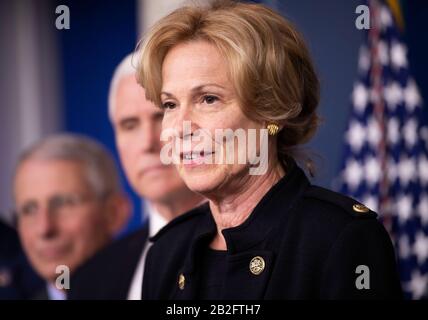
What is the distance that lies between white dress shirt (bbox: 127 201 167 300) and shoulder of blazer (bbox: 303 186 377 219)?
1211 millimetres

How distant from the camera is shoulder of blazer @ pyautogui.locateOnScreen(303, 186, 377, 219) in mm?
1645

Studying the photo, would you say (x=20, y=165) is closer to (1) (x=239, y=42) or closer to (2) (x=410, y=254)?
(1) (x=239, y=42)

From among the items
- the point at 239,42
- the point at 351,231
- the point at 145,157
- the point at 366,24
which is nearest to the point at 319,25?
the point at 366,24

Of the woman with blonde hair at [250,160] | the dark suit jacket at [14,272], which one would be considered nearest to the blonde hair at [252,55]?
the woman with blonde hair at [250,160]

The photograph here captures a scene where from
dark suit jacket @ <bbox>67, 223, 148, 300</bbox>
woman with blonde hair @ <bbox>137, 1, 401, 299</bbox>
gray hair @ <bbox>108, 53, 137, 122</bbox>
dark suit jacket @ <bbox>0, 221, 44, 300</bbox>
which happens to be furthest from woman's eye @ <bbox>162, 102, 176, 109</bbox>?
dark suit jacket @ <bbox>0, 221, 44, 300</bbox>

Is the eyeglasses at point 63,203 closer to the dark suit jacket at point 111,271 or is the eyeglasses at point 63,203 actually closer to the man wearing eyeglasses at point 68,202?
the man wearing eyeglasses at point 68,202

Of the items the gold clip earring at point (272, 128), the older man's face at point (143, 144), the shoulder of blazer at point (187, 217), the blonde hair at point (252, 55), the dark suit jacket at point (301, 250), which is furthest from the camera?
the older man's face at point (143, 144)

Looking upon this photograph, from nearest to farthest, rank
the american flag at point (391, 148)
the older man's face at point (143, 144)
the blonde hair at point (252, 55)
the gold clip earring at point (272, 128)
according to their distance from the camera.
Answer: the blonde hair at point (252, 55), the gold clip earring at point (272, 128), the older man's face at point (143, 144), the american flag at point (391, 148)

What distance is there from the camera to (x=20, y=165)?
307 centimetres

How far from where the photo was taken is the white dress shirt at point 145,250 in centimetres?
284

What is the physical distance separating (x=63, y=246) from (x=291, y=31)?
173 centimetres

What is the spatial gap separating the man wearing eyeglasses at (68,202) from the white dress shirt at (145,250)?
0.16 m

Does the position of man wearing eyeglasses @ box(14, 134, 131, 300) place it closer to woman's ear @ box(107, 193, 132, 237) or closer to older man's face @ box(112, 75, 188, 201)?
woman's ear @ box(107, 193, 132, 237)

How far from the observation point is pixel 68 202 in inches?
119
